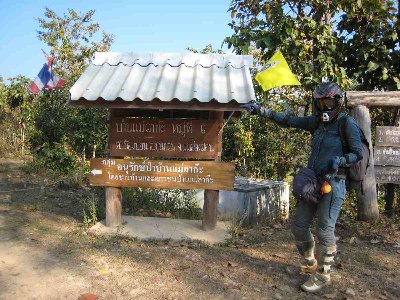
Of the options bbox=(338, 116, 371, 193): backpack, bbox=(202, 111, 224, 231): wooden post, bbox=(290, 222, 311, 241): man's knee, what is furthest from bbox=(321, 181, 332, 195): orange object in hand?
bbox=(202, 111, 224, 231): wooden post

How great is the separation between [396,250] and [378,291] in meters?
1.47

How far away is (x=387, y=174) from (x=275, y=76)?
8.56ft

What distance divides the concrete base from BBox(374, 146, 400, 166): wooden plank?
102 inches

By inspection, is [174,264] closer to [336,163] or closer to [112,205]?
[112,205]

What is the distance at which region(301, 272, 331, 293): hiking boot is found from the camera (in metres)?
3.84

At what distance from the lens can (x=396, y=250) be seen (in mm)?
5250

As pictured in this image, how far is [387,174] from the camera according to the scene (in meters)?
6.40

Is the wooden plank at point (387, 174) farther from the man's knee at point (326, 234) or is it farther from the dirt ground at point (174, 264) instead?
the man's knee at point (326, 234)

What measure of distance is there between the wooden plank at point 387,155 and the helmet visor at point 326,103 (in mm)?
2983

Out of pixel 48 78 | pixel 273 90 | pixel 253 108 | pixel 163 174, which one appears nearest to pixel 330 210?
pixel 253 108

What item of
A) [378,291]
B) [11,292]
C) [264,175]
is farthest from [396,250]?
[264,175]

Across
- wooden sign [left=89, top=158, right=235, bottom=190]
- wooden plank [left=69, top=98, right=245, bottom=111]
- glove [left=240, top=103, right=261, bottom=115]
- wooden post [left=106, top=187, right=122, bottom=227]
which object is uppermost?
wooden plank [left=69, top=98, right=245, bottom=111]

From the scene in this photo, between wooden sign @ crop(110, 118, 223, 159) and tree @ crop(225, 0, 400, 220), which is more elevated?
tree @ crop(225, 0, 400, 220)

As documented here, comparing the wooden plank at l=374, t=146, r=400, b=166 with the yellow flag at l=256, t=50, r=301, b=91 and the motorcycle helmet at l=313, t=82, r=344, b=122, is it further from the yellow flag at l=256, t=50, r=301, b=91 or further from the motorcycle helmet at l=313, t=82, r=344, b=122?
the motorcycle helmet at l=313, t=82, r=344, b=122
